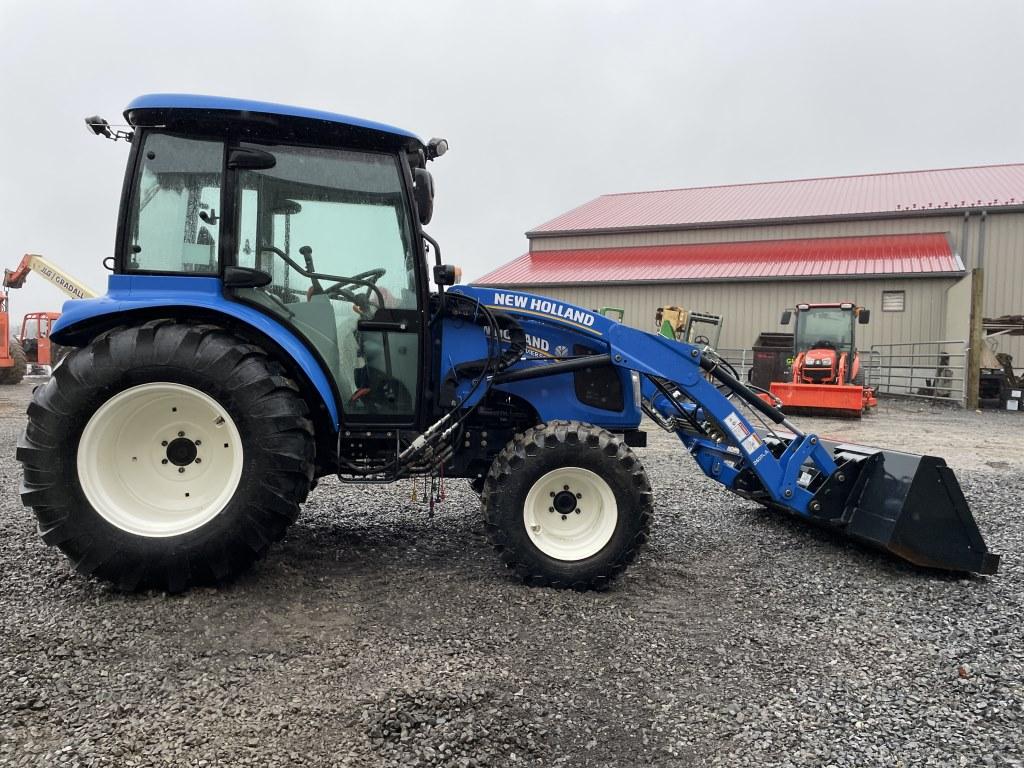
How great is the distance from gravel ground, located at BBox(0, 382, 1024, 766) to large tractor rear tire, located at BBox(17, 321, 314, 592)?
0.65 ft

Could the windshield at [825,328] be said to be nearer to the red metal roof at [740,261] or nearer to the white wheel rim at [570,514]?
Answer: the red metal roof at [740,261]

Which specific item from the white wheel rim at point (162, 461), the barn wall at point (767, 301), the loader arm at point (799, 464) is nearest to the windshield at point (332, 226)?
the loader arm at point (799, 464)

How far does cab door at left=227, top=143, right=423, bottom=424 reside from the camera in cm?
352

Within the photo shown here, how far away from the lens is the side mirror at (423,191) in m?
3.48

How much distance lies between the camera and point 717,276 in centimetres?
2241

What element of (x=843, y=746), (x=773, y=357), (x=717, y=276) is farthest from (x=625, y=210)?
(x=843, y=746)

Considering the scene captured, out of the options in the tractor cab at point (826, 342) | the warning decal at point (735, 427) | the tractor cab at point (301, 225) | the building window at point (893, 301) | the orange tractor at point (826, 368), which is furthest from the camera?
the building window at point (893, 301)

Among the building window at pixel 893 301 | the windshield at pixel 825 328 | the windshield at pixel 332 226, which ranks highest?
the building window at pixel 893 301

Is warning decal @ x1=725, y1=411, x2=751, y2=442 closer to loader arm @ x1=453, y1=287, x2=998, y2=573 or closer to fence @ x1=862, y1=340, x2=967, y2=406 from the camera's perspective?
loader arm @ x1=453, y1=287, x2=998, y2=573

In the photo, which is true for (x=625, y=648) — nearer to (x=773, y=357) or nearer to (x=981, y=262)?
(x=773, y=357)

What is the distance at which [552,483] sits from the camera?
3656 millimetres

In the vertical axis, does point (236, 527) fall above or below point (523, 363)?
below

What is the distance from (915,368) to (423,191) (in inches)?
739

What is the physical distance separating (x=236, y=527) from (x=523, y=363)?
5.73 ft
